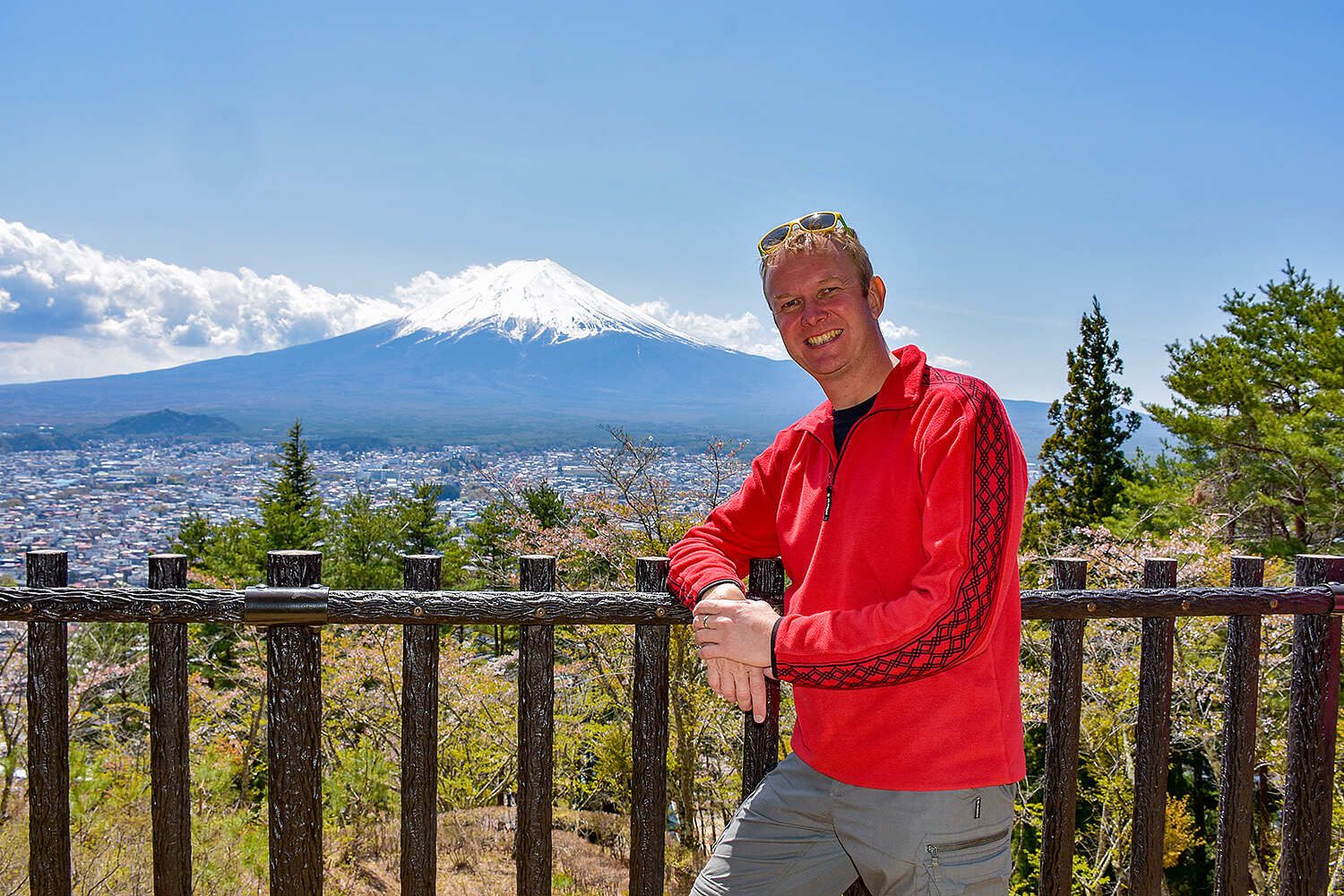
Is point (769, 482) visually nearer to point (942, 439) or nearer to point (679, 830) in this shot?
point (942, 439)

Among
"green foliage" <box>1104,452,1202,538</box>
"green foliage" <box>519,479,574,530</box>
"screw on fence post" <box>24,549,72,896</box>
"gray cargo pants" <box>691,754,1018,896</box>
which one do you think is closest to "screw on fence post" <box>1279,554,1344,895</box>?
"gray cargo pants" <box>691,754,1018,896</box>

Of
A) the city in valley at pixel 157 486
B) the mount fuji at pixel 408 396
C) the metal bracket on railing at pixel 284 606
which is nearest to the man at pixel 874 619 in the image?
the metal bracket on railing at pixel 284 606

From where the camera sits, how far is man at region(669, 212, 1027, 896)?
1405mm

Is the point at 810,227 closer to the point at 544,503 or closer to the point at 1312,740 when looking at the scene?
the point at 1312,740

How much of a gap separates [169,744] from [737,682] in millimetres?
1380

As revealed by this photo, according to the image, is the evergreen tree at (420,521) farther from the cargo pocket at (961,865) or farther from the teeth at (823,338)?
the cargo pocket at (961,865)

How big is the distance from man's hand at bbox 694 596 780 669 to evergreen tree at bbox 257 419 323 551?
25.7 m

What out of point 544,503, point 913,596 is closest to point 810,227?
point 913,596

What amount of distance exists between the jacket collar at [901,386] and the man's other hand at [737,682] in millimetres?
507

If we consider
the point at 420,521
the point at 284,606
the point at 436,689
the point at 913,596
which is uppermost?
the point at 913,596

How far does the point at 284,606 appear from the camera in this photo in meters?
1.84

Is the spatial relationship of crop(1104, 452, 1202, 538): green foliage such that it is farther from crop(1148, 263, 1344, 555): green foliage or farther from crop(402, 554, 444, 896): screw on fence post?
crop(402, 554, 444, 896): screw on fence post

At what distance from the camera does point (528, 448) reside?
82.1m

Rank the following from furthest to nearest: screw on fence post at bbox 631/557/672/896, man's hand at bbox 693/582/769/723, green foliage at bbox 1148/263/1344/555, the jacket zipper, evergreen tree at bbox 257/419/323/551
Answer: evergreen tree at bbox 257/419/323/551
green foliage at bbox 1148/263/1344/555
screw on fence post at bbox 631/557/672/896
man's hand at bbox 693/582/769/723
the jacket zipper
